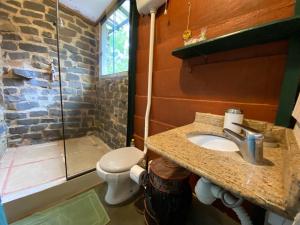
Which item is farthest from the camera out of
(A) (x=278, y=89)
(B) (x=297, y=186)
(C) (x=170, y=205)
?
(C) (x=170, y=205)

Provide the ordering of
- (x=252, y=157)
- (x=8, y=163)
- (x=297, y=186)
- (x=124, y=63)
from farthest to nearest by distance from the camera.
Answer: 1. (x=124, y=63)
2. (x=8, y=163)
3. (x=252, y=157)
4. (x=297, y=186)

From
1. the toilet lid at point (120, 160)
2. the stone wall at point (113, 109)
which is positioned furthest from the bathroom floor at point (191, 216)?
the stone wall at point (113, 109)

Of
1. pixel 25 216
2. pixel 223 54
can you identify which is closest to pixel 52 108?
pixel 25 216

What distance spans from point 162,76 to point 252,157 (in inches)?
43.6

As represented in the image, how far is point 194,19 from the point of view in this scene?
1.17m

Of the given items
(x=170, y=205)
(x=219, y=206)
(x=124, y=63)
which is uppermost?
(x=124, y=63)

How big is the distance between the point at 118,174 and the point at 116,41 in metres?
2.08

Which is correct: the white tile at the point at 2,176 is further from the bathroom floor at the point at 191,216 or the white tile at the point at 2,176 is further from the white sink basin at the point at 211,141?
the white sink basin at the point at 211,141

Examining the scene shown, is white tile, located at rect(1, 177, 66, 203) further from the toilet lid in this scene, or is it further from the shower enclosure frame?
the toilet lid

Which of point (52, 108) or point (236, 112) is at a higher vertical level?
point (236, 112)

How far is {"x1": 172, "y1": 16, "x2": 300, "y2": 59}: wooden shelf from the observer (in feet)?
2.11

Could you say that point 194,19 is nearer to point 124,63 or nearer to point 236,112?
point 236,112

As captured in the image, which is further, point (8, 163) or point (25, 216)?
point (8, 163)

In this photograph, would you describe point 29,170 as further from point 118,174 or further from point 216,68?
point 216,68
